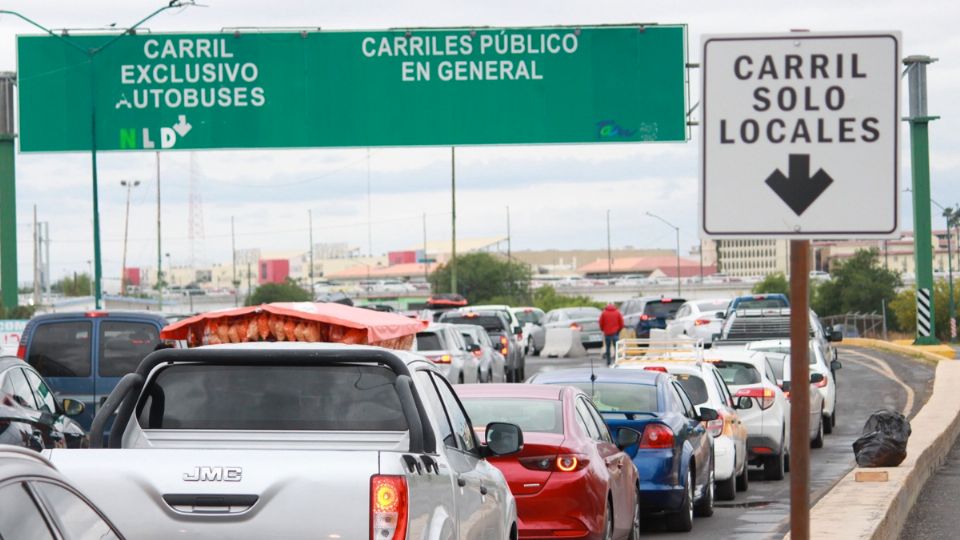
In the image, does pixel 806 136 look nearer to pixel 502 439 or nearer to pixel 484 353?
pixel 502 439

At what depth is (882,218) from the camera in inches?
243

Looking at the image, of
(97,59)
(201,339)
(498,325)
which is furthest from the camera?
(498,325)

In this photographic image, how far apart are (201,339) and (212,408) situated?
9.68 metres

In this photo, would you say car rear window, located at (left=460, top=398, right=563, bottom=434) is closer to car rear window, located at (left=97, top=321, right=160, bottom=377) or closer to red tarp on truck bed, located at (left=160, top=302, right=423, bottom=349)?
red tarp on truck bed, located at (left=160, top=302, right=423, bottom=349)

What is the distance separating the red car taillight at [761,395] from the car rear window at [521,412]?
7.95 meters

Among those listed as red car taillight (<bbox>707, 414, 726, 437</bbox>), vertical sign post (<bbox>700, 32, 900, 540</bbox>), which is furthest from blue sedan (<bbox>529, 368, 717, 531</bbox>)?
vertical sign post (<bbox>700, 32, 900, 540</bbox>)

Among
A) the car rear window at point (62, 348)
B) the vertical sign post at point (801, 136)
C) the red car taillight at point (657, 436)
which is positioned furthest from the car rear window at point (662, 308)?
the vertical sign post at point (801, 136)

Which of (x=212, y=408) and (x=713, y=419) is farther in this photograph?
(x=713, y=419)

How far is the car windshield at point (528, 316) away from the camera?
59.0 meters

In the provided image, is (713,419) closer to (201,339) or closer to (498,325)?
(201,339)

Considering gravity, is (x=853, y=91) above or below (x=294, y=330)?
above

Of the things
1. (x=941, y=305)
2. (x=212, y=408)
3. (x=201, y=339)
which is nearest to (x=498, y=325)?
(x=201, y=339)

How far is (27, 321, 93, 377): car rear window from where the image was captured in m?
Answer: 21.0

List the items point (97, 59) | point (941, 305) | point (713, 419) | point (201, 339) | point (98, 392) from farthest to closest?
point (941, 305)
point (97, 59)
point (98, 392)
point (201, 339)
point (713, 419)
